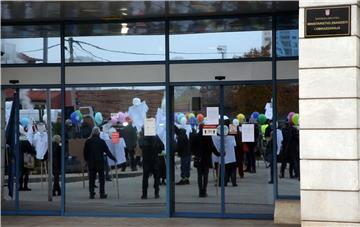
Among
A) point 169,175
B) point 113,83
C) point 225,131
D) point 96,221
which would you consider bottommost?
point 96,221

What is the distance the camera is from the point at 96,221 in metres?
11.1

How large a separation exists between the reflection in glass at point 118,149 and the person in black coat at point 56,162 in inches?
9.8

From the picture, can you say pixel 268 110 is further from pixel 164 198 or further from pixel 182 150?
pixel 164 198

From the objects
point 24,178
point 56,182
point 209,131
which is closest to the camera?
point 209,131

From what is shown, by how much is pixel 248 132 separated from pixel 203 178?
118 cm

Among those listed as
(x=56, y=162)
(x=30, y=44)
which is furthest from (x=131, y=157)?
(x=30, y=44)

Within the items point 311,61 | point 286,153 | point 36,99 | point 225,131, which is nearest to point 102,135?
point 36,99

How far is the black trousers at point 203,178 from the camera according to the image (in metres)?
11.5

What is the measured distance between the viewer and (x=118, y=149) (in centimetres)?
1195

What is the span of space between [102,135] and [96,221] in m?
1.71

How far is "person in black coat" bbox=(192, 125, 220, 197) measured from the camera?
11.5 m

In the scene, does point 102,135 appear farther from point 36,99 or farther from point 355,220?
point 355,220

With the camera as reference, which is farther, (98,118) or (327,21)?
(98,118)

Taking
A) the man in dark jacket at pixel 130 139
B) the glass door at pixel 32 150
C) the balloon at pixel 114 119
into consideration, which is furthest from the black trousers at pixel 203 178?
the glass door at pixel 32 150
